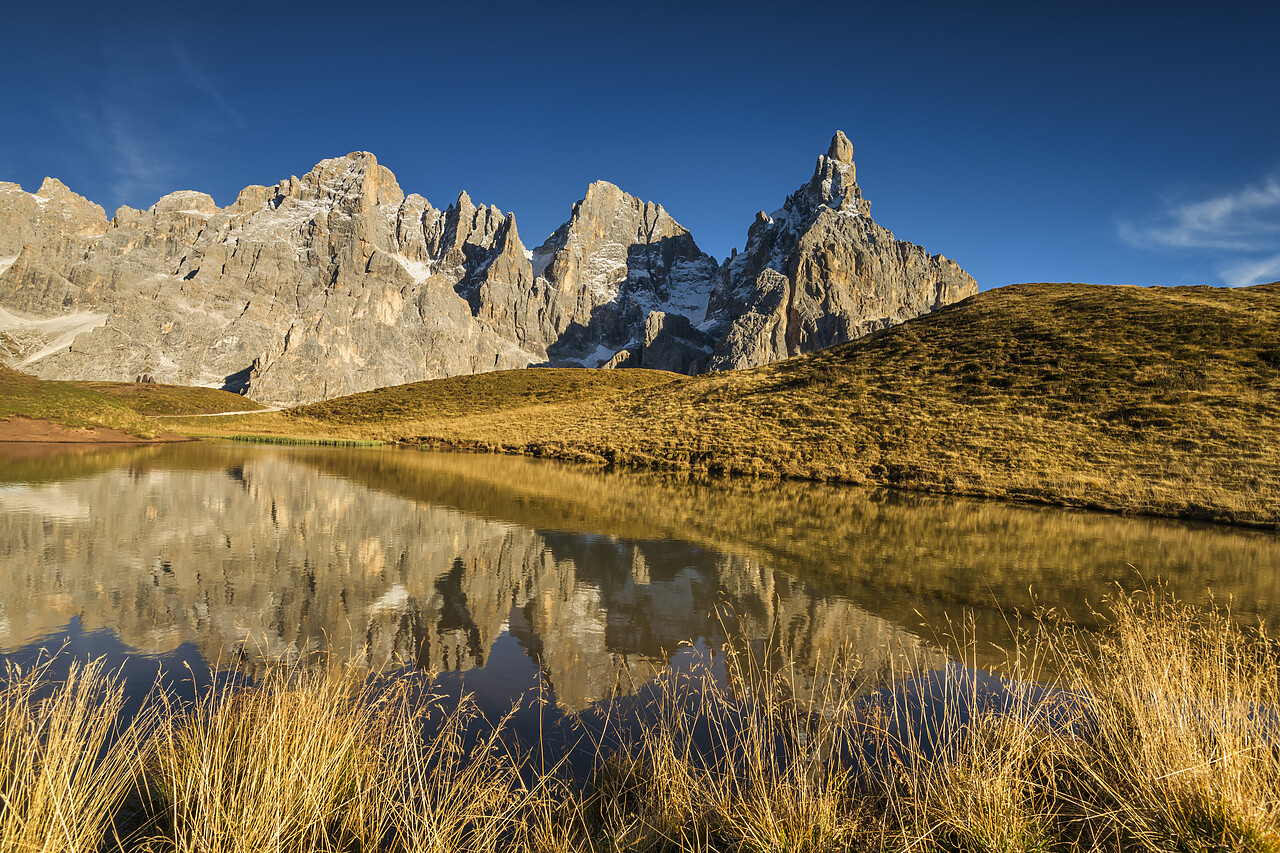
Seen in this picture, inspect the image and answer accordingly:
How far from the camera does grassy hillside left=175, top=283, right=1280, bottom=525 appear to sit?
2472cm

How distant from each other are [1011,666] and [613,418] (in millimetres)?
43199

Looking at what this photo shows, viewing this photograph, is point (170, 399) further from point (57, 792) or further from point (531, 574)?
point (57, 792)

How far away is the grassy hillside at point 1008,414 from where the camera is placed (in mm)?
24719

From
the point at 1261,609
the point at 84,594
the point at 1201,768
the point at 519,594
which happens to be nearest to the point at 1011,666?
the point at 1201,768

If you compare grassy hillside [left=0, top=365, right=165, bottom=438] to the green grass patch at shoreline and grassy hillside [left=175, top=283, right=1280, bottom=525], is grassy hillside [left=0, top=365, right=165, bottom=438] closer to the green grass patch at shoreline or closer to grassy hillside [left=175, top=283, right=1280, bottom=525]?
the green grass patch at shoreline

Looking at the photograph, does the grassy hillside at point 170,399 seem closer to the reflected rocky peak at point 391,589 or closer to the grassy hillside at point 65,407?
the grassy hillside at point 65,407

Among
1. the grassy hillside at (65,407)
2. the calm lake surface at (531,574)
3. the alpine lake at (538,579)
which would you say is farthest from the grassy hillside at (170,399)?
the alpine lake at (538,579)

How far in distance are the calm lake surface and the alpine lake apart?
0.20 ft

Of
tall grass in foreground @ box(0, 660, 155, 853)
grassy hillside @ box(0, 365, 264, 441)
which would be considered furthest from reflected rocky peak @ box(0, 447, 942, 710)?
grassy hillside @ box(0, 365, 264, 441)

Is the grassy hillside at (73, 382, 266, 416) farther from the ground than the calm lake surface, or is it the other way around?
the grassy hillside at (73, 382, 266, 416)

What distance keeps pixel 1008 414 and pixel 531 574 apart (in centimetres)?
3315

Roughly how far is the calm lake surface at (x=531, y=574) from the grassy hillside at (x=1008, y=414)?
6.45 m

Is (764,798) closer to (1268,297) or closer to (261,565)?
(261,565)

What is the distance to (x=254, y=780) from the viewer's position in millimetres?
3193
